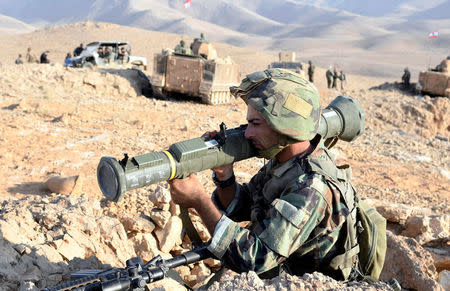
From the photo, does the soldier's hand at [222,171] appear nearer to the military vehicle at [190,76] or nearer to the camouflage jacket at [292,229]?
the camouflage jacket at [292,229]

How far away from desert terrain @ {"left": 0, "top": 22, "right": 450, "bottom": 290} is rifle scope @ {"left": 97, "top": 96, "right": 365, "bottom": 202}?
547 millimetres

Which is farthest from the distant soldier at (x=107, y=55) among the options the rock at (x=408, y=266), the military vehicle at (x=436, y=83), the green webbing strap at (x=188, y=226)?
the green webbing strap at (x=188, y=226)

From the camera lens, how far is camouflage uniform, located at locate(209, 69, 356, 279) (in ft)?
6.31

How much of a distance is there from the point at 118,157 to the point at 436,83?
14495 mm

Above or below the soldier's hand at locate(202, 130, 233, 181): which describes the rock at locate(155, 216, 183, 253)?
below

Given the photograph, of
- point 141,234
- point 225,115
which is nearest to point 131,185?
point 141,234

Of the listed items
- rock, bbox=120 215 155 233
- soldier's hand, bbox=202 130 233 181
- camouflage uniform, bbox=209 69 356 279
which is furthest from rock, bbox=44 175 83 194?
camouflage uniform, bbox=209 69 356 279

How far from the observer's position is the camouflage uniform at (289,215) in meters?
1.92

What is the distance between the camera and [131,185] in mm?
1837

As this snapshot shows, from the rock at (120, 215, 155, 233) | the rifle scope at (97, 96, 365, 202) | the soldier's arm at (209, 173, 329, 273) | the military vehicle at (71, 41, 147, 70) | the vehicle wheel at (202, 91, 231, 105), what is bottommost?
the rock at (120, 215, 155, 233)

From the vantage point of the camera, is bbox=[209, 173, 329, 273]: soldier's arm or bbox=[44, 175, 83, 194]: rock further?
bbox=[44, 175, 83, 194]: rock

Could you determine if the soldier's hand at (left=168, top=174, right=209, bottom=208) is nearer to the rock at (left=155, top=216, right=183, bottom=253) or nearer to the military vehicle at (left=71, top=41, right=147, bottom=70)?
the rock at (left=155, top=216, right=183, bottom=253)

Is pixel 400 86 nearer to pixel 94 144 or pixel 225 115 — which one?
pixel 225 115

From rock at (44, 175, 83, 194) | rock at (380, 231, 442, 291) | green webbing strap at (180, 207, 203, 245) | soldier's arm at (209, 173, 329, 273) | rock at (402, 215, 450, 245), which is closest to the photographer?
soldier's arm at (209, 173, 329, 273)
